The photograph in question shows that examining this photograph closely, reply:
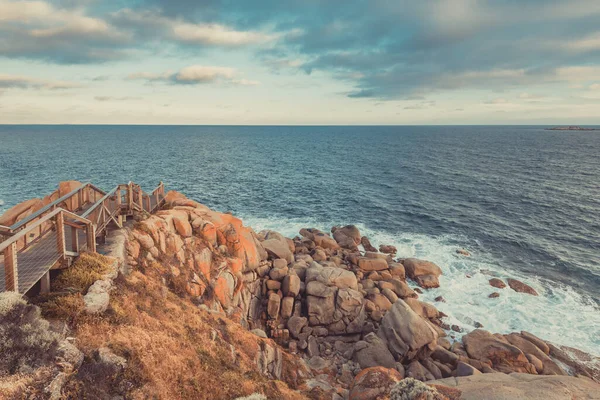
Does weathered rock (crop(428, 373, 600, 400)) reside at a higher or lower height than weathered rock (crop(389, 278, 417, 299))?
higher

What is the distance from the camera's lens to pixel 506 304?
2678cm

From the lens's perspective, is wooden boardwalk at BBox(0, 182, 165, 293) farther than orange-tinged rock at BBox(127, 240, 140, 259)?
No

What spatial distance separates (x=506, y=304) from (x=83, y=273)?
31079 mm

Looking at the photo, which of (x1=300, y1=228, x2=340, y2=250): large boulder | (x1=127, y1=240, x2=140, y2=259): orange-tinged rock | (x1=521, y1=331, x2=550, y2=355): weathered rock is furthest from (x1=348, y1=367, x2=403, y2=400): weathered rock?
(x1=300, y1=228, x2=340, y2=250): large boulder

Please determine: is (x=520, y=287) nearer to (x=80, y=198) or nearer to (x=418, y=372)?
(x=418, y=372)

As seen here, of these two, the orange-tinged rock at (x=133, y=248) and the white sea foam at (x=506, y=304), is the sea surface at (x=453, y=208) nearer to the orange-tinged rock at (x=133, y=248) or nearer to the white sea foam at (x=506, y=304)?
the white sea foam at (x=506, y=304)

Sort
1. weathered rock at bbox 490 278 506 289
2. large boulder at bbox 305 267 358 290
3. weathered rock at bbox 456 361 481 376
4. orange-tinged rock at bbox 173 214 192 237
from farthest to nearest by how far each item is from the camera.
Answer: weathered rock at bbox 490 278 506 289 → large boulder at bbox 305 267 358 290 → orange-tinged rock at bbox 173 214 192 237 → weathered rock at bbox 456 361 481 376

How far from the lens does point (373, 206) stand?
50719 mm

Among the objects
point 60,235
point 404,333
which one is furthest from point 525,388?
point 60,235

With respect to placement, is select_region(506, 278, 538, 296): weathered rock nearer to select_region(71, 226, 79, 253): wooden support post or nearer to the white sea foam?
the white sea foam

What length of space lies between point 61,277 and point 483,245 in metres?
40.7

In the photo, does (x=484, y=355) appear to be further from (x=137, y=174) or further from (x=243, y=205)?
(x=137, y=174)

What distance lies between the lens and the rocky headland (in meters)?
7.73

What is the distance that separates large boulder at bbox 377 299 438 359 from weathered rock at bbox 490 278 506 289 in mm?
13096
